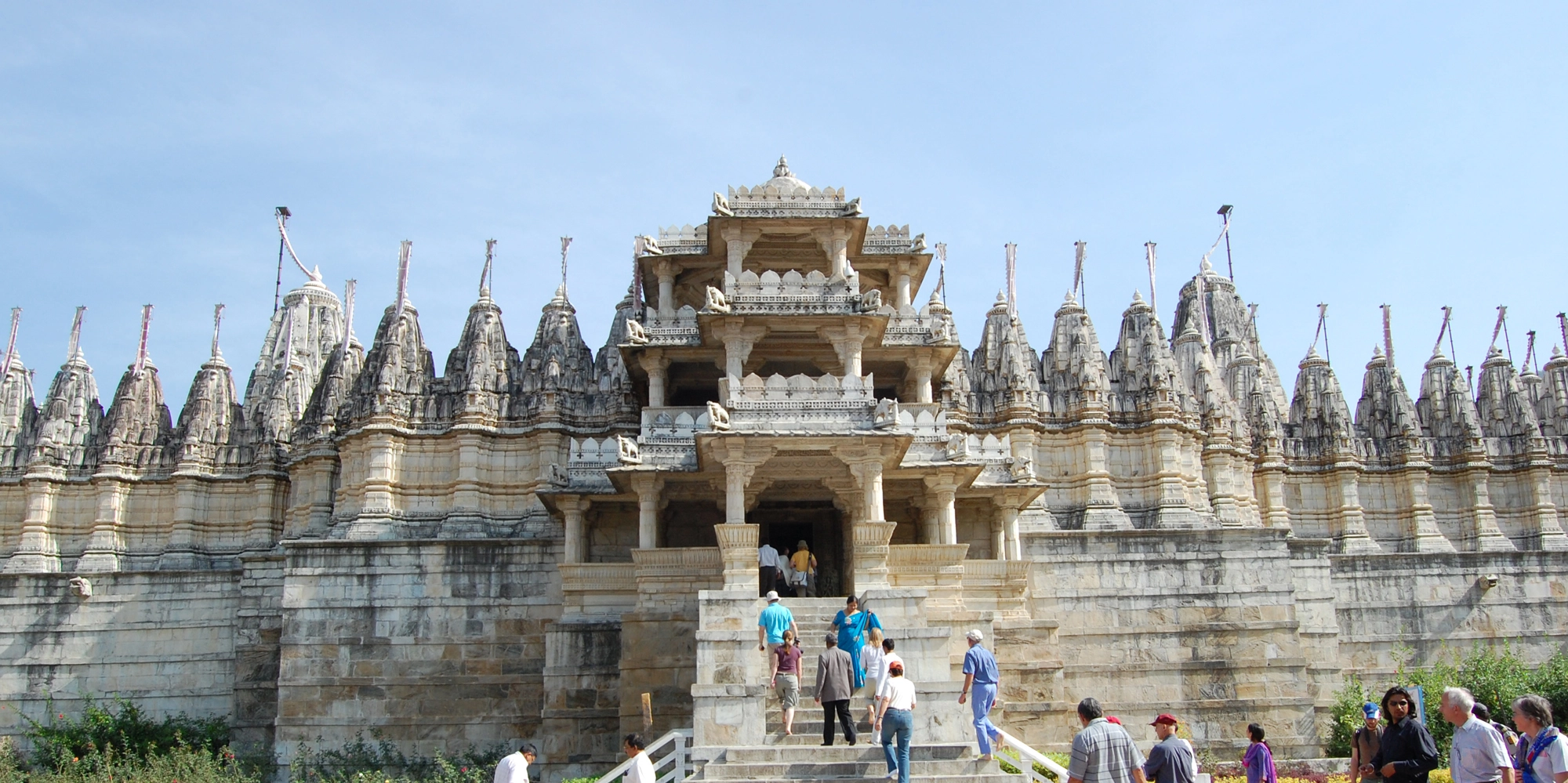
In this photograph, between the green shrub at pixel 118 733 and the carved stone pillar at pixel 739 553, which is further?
the green shrub at pixel 118 733

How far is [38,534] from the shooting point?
108 feet

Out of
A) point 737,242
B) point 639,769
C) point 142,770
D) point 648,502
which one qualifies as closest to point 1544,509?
point 737,242

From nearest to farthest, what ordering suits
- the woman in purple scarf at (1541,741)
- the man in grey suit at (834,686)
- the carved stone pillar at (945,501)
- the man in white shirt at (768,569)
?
the woman in purple scarf at (1541,741) < the man in grey suit at (834,686) < the man in white shirt at (768,569) < the carved stone pillar at (945,501)

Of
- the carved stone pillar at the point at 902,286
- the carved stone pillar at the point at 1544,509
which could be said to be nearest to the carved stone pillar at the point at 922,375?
the carved stone pillar at the point at 902,286

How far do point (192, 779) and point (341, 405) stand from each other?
10.3 meters

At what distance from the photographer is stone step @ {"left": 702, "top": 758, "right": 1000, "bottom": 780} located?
1622cm

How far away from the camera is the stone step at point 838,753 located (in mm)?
16453

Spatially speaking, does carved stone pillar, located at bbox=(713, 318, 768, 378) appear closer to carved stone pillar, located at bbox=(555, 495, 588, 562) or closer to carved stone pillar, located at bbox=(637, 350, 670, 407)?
carved stone pillar, located at bbox=(637, 350, 670, 407)

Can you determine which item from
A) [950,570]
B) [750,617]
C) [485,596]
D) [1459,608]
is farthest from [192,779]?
[1459,608]

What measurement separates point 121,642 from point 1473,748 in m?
30.1

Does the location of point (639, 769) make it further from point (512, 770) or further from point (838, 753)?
point (838, 753)

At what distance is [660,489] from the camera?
25.1m

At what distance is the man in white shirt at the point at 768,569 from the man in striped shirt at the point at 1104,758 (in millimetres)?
12243

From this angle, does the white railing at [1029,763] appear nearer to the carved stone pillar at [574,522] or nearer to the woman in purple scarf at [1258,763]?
the woman in purple scarf at [1258,763]
